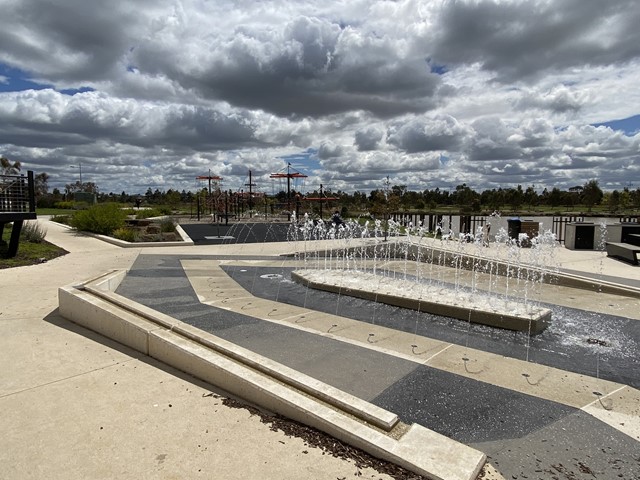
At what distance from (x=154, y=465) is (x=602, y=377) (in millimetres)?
4497

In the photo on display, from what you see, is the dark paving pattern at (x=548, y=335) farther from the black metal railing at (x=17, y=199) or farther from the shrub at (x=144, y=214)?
the shrub at (x=144, y=214)

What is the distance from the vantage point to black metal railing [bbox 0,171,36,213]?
11602 millimetres

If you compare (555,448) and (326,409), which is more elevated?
(326,409)

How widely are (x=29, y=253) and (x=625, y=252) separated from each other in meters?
17.6

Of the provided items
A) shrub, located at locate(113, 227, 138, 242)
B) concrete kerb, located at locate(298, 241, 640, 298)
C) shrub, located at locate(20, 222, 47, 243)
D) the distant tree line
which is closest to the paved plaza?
concrete kerb, located at locate(298, 241, 640, 298)

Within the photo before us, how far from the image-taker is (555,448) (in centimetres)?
315

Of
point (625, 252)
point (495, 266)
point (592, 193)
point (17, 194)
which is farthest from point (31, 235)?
point (592, 193)

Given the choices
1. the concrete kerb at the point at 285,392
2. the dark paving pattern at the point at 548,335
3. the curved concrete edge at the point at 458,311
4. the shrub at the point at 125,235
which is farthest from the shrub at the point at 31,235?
the curved concrete edge at the point at 458,311

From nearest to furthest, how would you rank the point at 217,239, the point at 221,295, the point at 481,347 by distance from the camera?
the point at 481,347
the point at 221,295
the point at 217,239

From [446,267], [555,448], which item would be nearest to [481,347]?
[555,448]

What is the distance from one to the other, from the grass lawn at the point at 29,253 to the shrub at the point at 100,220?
13.8ft

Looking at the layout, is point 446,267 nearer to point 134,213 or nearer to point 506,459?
point 506,459

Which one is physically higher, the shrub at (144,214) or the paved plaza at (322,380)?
the shrub at (144,214)

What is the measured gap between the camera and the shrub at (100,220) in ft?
63.0
